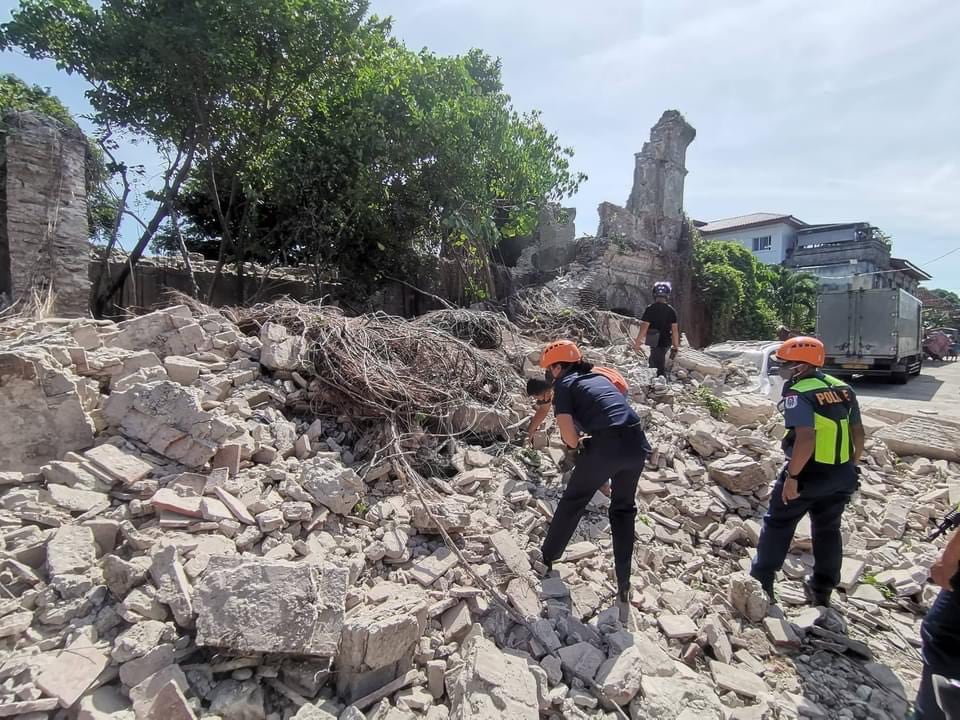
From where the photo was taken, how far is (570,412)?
10.2ft

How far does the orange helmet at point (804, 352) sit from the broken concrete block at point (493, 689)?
7.89 feet

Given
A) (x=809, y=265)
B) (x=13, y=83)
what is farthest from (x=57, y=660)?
(x=809, y=265)

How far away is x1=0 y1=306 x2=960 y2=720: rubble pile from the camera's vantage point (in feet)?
7.13

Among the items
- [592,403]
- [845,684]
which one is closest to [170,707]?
[592,403]

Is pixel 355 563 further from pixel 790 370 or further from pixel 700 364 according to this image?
pixel 700 364

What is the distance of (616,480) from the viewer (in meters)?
3.01

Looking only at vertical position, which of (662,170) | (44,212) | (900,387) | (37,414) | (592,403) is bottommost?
(900,387)

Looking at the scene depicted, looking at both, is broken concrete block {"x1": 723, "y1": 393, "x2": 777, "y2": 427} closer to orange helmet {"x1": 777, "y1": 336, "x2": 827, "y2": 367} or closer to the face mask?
the face mask

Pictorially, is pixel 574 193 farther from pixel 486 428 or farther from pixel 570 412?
pixel 570 412

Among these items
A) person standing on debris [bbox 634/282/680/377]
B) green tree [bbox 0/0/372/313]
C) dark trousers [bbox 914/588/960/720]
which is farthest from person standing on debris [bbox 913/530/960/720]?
green tree [bbox 0/0/372/313]

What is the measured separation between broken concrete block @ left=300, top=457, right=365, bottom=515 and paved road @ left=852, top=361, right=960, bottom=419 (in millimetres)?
8341

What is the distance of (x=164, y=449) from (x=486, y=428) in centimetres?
240

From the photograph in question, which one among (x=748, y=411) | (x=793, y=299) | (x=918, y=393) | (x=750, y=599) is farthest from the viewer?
(x=793, y=299)

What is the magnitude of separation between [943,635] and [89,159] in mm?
9168
